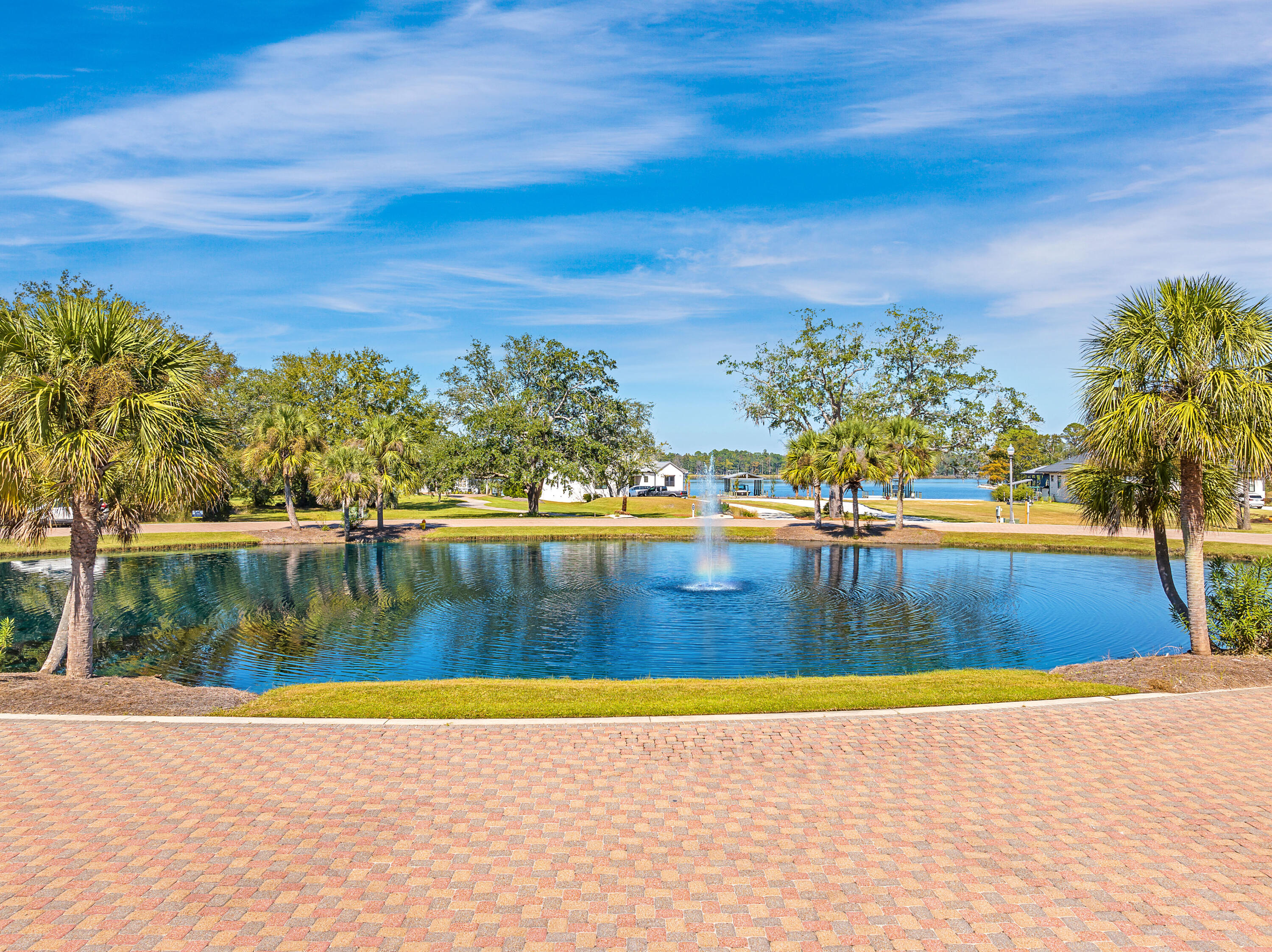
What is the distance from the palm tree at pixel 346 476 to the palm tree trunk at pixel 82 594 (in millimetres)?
25143

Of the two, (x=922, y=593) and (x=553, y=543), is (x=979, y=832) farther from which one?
(x=553, y=543)

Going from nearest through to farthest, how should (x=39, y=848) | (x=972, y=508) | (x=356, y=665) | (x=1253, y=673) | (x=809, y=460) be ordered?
(x=39, y=848) → (x=1253, y=673) → (x=356, y=665) → (x=809, y=460) → (x=972, y=508)

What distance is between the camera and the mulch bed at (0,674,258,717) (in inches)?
375

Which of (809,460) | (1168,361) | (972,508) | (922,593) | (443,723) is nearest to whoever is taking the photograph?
(443,723)

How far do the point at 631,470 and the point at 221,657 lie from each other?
48118mm

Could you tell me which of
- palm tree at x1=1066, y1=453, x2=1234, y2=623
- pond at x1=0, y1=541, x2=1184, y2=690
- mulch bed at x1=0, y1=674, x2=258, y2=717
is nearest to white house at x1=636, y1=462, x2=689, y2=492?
pond at x1=0, y1=541, x2=1184, y2=690

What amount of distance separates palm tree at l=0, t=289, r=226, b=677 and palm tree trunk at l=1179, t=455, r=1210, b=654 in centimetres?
1682

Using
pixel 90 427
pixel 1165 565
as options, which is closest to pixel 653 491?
pixel 1165 565

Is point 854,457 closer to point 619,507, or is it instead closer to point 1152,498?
point 1152,498

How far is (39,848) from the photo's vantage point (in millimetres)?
5742

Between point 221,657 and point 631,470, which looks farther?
point 631,470

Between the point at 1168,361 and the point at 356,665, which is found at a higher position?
the point at 1168,361

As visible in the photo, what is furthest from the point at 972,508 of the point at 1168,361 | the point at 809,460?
the point at 1168,361

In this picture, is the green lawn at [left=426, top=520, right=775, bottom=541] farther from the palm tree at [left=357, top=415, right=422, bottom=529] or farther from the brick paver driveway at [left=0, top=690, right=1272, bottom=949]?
the brick paver driveway at [left=0, top=690, right=1272, bottom=949]
